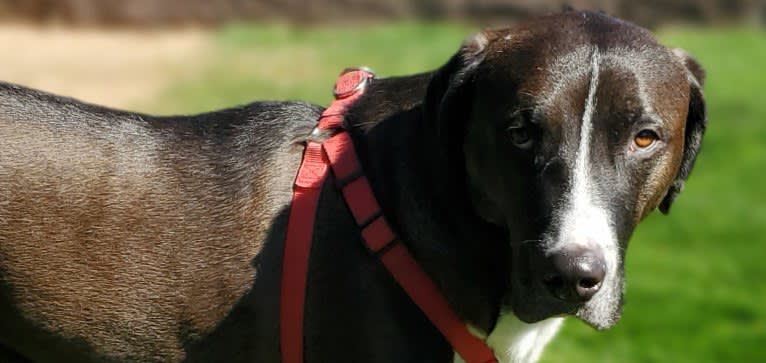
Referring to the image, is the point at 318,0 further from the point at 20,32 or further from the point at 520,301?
the point at 520,301

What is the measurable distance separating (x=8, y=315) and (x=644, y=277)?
4992mm

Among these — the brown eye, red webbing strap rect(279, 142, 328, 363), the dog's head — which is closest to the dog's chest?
the dog's head

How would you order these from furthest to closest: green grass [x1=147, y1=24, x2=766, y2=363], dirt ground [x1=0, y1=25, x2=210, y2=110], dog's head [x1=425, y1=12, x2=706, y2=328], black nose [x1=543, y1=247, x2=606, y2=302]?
dirt ground [x1=0, y1=25, x2=210, y2=110], green grass [x1=147, y1=24, x2=766, y2=363], dog's head [x1=425, y1=12, x2=706, y2=328], black nose [x1=543, y1=247, x2=606, y2=302]

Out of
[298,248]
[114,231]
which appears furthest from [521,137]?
[114,231]

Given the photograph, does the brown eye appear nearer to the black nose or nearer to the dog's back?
the black nose

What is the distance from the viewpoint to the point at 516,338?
3.62m

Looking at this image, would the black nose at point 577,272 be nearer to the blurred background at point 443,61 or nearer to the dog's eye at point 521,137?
the dog's eye at point 521,137

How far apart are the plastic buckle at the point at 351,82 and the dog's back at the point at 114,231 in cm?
27

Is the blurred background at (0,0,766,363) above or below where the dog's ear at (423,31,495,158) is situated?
below

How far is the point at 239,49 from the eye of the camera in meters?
12.3

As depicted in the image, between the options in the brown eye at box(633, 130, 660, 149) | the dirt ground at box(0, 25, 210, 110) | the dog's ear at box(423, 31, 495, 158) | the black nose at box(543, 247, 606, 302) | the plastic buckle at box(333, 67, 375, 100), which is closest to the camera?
the black nose at box(543, 247, 606, 302)

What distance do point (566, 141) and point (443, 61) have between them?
8450 millimetres

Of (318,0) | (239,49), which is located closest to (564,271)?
(239,49)

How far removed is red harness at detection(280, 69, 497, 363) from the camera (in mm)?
3502
